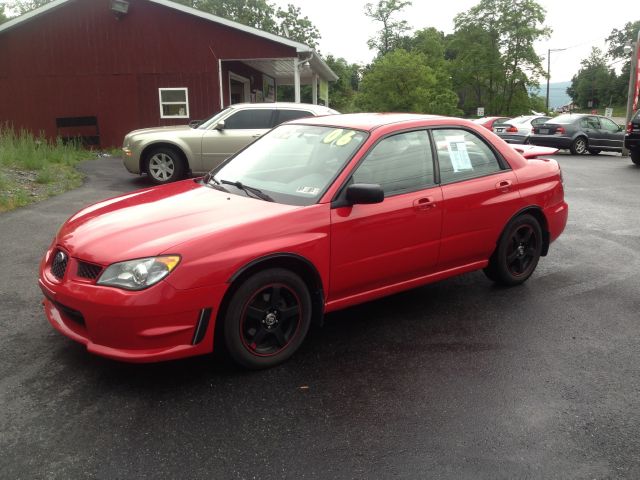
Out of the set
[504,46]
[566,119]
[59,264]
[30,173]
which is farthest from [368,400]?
[504,46]

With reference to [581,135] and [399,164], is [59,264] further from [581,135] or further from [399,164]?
[581,135]

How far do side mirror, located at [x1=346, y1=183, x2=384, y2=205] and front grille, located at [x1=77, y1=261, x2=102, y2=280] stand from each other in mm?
1592

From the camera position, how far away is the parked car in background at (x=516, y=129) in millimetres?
22250

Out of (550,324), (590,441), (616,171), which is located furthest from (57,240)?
(616,171)

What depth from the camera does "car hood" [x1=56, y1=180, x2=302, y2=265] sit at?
323 cm

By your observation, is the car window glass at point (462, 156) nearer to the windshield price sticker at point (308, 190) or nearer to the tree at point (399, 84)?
the windshield price sticker at point (308, 190)

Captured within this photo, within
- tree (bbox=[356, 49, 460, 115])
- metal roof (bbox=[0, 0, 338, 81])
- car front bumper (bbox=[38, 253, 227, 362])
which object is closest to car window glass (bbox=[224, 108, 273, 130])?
metal roof (bbox=[0, 0, 338, 81])

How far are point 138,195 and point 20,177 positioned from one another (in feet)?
24.0

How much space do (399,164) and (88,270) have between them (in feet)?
7.45

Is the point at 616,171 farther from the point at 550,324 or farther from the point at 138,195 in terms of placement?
the point at 138,195

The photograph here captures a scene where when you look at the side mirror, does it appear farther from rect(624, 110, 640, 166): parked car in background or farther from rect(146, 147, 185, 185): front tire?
rect(624, 110, 640, 166): parked car in background

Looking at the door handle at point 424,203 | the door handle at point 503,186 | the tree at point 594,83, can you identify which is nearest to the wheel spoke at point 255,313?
the door handle at point 424,203

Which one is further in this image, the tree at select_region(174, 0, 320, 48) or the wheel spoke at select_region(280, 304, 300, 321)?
the tree at select_region(174, 0, 320, 48)

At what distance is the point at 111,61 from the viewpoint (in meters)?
18.8
